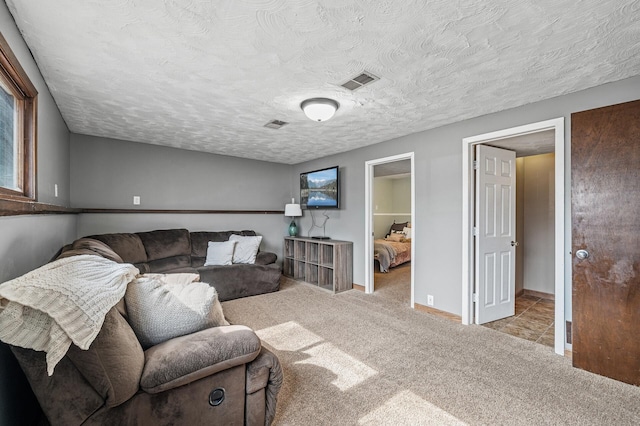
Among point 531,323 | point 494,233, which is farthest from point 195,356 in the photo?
point 531,323

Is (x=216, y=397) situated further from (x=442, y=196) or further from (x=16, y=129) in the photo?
(x=442, y=196)

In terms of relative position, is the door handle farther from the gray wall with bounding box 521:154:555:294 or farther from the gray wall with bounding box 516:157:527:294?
the gray wall with bounding box 516:157:527:294

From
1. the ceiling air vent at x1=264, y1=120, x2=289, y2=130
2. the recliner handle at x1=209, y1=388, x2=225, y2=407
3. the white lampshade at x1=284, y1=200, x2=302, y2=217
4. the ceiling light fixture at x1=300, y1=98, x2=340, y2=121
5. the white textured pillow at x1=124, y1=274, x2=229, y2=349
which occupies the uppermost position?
the ceiling air vent at x1=264, y1=120, x2=289, y2=130

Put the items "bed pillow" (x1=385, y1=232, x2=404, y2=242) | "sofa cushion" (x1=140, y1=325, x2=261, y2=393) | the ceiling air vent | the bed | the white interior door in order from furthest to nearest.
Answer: "bed pillow" (x1=385, y1=232, x2=404, y2=242) → the bed → the ceiling air vent → the white interior door → "sofa cushion" (x1=140, y1=325, x2=261, y2=393)

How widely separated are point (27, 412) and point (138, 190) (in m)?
3.41

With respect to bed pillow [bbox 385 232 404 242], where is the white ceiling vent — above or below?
above

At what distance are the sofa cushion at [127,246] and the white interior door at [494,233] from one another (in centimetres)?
405

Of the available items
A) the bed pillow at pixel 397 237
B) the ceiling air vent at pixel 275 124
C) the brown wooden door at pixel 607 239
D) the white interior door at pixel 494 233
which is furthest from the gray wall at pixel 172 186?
the brown wooden door at pixel 607 239

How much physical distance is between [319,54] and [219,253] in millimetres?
3267

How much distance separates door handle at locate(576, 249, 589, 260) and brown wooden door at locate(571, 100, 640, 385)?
21mm

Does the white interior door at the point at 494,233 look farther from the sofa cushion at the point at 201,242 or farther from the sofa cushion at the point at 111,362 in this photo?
the sofa cushion at the point at 201,242

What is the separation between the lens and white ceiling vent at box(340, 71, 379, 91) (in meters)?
2.11

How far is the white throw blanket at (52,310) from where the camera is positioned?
889 mm

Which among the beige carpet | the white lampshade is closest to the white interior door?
the beige carpet
